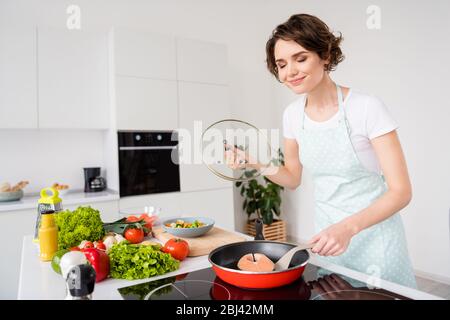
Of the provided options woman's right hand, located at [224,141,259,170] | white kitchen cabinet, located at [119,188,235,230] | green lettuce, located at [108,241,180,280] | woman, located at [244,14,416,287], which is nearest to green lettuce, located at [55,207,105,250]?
green lettuce, located at [108,241,180,280]

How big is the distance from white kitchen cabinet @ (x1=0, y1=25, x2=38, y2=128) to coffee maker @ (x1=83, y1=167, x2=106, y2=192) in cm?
61

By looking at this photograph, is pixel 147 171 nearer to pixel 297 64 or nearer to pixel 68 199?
pixel 68 199

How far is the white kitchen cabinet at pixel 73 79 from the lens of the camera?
273 centimetres

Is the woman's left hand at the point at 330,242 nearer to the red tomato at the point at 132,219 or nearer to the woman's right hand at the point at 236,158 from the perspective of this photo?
the woman's right hand at the point at 236,158

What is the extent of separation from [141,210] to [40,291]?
29.0 inches

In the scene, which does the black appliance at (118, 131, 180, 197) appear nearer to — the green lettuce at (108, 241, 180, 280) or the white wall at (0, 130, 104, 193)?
the white wall at (0, 130, 104, 193)

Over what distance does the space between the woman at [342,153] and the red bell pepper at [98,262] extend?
0.61 meters

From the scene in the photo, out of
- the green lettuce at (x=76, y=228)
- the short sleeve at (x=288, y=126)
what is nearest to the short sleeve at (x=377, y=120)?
the short sleeve at (x=288, y=126)

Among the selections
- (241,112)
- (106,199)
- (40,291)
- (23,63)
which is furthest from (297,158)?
(241,112)

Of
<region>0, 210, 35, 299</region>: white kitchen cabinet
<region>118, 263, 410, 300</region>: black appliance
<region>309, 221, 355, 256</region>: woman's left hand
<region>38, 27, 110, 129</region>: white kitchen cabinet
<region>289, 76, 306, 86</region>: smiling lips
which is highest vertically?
<region>38, 27, 110, 129</region>: white kitchen cabinet

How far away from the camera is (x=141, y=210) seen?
1.62 m

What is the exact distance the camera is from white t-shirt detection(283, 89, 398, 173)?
116 cm

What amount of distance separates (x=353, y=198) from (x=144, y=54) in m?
2.31
